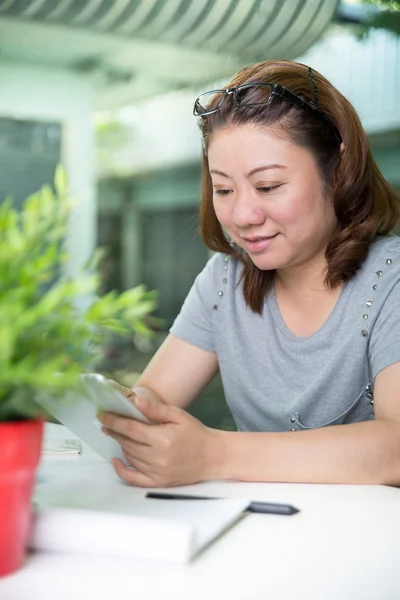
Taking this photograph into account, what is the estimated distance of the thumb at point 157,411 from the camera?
3.55ft

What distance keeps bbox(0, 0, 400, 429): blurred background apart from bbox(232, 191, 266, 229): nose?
209 cm

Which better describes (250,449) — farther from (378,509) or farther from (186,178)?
(186,178)

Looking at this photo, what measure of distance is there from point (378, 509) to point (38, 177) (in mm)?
2910

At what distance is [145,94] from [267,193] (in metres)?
2.34

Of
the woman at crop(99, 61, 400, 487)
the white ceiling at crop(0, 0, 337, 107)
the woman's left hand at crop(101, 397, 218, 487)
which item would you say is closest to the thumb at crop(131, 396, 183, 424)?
the woman's left hand at crop(101, 397, 218, 487)

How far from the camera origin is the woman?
141 cm

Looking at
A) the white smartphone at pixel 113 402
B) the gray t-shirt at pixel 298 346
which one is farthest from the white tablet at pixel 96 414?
the gray t-shirt at pixel 298 346

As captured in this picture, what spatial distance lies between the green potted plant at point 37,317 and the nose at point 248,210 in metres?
0.75

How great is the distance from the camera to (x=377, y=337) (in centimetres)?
145

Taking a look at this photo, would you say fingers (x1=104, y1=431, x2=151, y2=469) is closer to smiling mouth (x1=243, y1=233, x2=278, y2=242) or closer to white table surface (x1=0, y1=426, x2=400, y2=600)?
white table surface (x1=0, y1=426, x2=400, y2=600)

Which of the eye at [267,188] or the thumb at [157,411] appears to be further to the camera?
the eye at [267,188]

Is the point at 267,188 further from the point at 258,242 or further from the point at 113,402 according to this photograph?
the point at 113,402

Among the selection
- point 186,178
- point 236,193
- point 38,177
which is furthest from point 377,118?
point 236,193

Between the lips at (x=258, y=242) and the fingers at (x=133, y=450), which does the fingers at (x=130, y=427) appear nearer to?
the fingers at (x=133, y=450)
